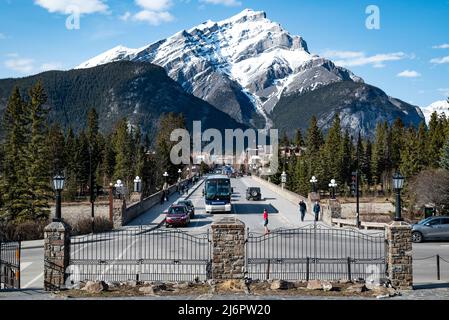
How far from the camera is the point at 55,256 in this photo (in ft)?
53.1

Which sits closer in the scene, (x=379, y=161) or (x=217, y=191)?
(x=217, y=191)

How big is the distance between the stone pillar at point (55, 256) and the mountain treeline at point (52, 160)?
4494 mm

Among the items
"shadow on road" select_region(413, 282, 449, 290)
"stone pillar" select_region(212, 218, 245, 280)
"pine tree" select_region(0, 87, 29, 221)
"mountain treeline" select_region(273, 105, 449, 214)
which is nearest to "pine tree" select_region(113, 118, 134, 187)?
"mountain treeline" select_region(273, 105, 449, 214)

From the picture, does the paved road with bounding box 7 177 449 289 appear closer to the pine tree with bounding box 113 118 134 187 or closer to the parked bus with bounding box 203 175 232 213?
the parked bus with bounding box 203 175 232 213

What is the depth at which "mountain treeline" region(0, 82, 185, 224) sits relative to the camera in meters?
50.2

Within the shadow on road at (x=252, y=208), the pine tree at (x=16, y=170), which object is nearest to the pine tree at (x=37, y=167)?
the pine tree at (x=16, y=170)

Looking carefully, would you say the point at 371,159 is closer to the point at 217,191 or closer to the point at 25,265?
the point at 217,191

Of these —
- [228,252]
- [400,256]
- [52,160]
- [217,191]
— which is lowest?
[400,256]

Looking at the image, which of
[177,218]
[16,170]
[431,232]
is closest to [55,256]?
[177,218]

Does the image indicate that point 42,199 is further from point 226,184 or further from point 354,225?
point 354,225

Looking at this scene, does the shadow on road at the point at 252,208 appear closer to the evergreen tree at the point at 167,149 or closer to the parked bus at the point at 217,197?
the parked bus at the point at 217,197

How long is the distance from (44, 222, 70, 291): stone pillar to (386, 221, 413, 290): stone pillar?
9.46 meters

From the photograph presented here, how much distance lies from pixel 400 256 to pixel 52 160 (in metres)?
78.5
